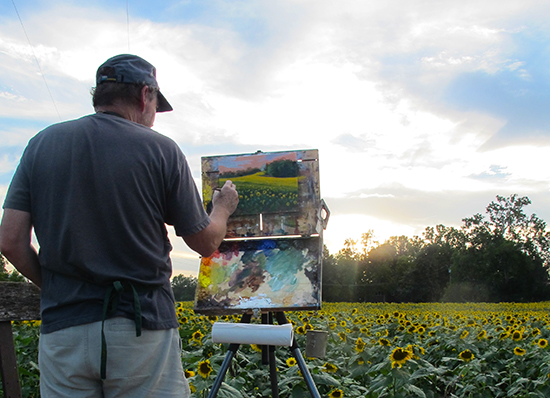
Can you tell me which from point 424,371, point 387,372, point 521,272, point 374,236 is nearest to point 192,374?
point 387,372

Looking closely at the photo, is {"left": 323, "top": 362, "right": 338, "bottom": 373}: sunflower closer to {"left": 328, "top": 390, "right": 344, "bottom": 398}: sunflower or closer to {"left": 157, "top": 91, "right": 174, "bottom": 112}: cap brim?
{"left": 328, "top": 390, "right": 344, "bottom": 398}: sunflower

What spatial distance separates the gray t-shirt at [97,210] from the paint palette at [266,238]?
5.07ft

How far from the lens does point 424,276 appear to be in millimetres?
52875

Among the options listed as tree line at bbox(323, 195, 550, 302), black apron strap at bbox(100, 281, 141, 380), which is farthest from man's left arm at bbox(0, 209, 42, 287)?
tree line at bbox(323, 195, 550, 302)

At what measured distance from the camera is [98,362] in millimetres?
1656

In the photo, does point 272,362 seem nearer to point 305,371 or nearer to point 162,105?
point 305,371

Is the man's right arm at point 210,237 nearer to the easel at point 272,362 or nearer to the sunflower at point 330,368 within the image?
the easel at point 272,362

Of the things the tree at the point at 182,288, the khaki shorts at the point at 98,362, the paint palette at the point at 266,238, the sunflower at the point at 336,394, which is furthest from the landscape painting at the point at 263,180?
the tree at the point at 182,288

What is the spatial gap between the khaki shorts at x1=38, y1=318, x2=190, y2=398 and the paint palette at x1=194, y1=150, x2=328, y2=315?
1.60m

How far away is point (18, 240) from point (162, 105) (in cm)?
76

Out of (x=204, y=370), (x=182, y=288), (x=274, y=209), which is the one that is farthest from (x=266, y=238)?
(x=182, y=288)

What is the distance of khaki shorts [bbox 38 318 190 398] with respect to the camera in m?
1.67

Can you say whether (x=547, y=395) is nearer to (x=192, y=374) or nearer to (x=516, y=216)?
(x=192, y=374)

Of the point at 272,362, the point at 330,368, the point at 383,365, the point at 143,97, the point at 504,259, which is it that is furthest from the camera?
the point at 504,259
